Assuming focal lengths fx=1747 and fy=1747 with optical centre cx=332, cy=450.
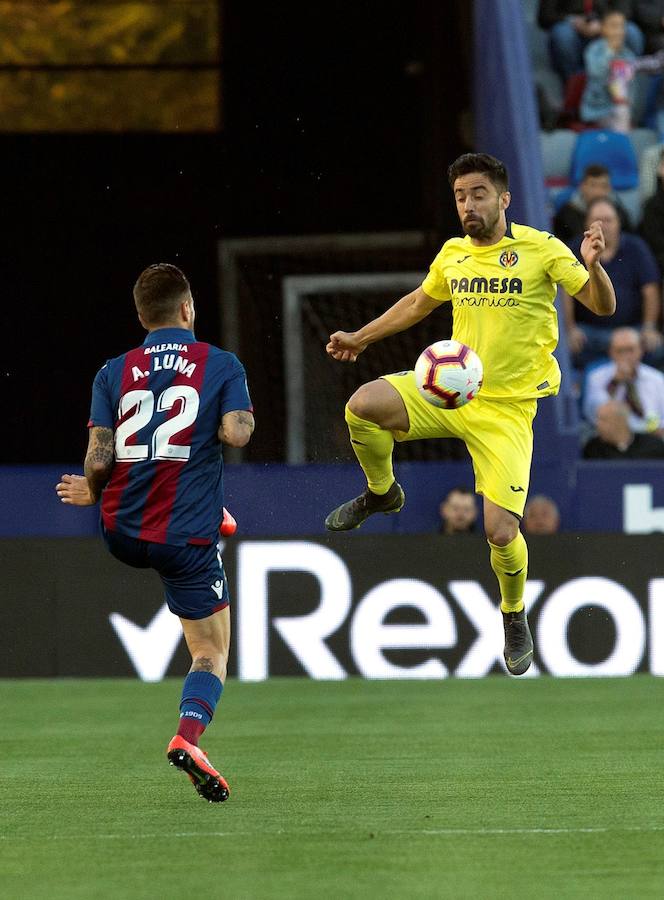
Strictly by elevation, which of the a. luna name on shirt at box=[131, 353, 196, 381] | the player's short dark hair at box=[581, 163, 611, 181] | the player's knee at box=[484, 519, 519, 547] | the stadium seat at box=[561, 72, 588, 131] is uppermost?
the stadium seat at box=[561, 72, 588, 131]

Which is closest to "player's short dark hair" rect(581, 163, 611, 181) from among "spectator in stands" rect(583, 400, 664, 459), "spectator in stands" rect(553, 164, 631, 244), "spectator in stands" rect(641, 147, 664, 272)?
"spectator in stands" rect(553, 164, 631, 244)

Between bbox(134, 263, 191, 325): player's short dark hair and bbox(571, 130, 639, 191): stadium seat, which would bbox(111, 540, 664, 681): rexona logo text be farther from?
bbox(134, 263, 191, 325): player's short dark hair

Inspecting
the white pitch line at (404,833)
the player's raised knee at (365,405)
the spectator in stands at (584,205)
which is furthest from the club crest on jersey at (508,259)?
the spectator in stands at (584,205)

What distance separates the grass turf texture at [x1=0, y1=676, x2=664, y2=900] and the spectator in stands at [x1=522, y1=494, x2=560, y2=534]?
5.26ft

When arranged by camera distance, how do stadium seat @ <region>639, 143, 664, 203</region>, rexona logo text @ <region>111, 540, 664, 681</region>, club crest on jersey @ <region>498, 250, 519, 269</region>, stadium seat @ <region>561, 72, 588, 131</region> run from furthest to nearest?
stadium seat @ <region>561, 72, 588, 131</region> → stadium seat @ <region>639, 143, 664, 203</region> → rexona logo text @ <region>111, 540, 664, 681</region> → club crest on jersey @ <region>498, 250, 519, 269</region>

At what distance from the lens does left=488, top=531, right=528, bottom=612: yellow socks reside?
7582mm

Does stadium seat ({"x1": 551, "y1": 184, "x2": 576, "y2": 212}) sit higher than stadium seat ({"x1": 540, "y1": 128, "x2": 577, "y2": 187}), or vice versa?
stadium seat ({"x1": 540, "y1": 128, "x2": 577, "y2": 187})

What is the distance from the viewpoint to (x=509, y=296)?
7.43 m

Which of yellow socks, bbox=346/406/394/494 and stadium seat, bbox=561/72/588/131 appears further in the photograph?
stadium seat, bbox=561/72/588/131

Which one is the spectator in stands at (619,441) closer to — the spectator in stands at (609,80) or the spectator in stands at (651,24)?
the spectator in stands at (609,80)

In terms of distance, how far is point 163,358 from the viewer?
20.4 feet

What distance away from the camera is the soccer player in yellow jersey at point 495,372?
7441mm

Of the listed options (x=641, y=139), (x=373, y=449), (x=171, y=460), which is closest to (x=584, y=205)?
(x=641, y=139)

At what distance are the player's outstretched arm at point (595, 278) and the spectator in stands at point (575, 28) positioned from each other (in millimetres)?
8178
